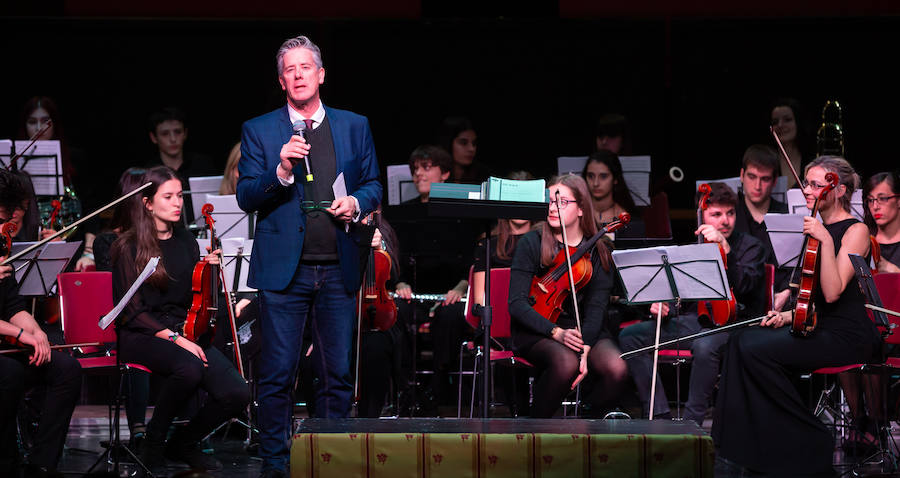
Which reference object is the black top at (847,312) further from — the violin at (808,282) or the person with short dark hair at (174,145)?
the person with short dark hair at (174,145)

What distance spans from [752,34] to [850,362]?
13.7 feet

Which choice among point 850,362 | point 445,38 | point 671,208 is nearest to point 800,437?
point 850,362

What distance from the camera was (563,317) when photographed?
4664 mm

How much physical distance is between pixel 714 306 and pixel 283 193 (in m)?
2.22

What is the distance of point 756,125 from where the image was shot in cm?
793

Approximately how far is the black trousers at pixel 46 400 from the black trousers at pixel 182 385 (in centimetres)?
24

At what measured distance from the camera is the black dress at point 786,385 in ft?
13.8

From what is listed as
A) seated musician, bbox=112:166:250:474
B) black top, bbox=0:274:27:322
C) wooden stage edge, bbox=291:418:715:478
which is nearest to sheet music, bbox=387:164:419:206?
seated musician, bbox=112:166:250:474

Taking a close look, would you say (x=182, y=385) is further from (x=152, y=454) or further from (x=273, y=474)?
(x=273, y=474)

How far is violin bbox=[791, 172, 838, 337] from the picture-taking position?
409 cm

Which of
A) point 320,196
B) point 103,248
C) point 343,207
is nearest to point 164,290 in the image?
point 103,248

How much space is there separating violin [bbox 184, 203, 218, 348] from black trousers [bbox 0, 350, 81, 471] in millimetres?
461

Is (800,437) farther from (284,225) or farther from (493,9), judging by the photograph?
(493,9)

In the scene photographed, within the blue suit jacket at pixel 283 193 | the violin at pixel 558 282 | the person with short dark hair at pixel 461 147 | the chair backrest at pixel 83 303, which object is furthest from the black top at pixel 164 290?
the person with short dark hair at pixel 461 147
